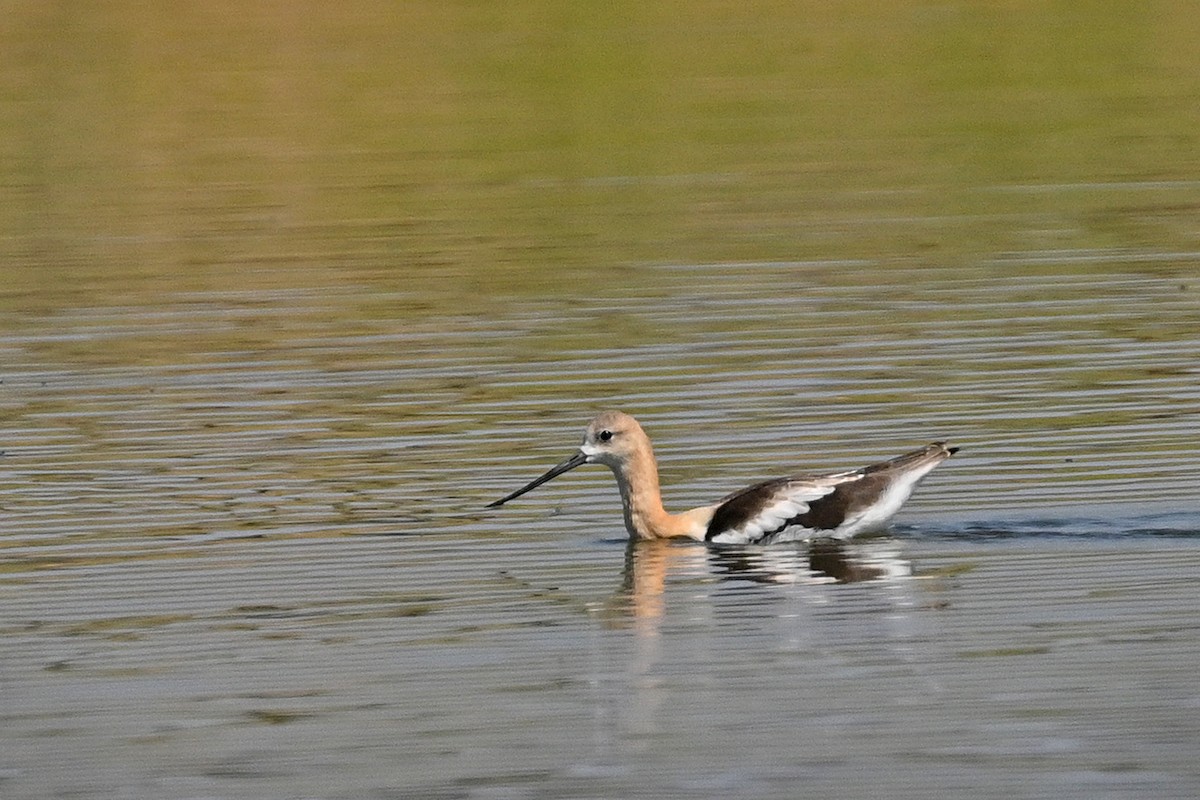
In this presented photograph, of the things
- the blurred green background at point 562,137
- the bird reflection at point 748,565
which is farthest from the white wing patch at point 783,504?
the blurred green background at point 562,137

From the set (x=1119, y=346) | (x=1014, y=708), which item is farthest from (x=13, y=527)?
(x=1119, y=346)

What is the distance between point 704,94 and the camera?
1517 inches

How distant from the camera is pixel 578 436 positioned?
16047 mm

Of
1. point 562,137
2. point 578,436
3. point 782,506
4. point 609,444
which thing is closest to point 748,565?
point 782,506

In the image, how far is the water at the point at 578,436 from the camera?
9516 mm

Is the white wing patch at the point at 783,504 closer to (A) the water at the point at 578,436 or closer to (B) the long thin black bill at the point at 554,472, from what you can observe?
(A) the water at the point at 578,436

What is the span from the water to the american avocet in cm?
27

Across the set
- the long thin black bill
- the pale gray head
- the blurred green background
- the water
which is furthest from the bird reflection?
the blurred green background

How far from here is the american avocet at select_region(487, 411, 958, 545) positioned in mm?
13445

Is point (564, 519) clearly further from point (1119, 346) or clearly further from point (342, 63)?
point (342, 63)

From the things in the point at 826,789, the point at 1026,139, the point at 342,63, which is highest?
the point at 342,63

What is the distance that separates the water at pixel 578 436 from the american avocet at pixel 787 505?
27cm

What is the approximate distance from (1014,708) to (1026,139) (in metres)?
23.3

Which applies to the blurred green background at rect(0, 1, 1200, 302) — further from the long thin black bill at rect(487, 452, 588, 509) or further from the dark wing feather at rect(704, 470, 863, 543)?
the dark wing feather at rect(704, 470, 863, 543)
